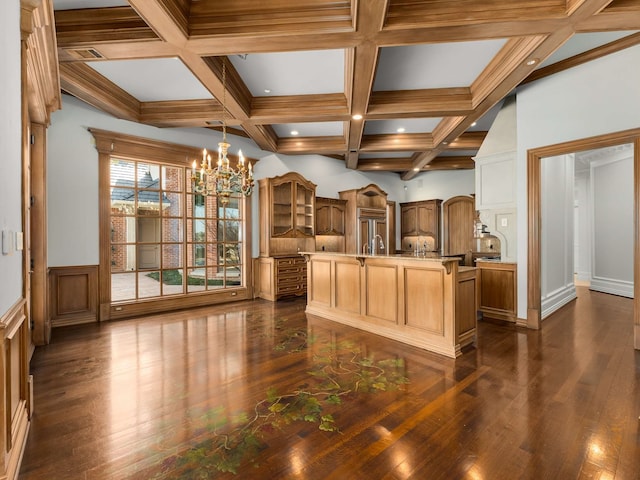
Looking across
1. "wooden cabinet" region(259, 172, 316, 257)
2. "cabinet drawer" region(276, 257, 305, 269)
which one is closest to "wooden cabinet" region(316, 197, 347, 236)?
"wooden cabinet" region(259, 172, 316, 257)

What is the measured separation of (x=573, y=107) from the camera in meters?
3.85

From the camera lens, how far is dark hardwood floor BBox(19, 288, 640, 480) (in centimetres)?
174

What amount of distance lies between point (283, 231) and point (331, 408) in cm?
469

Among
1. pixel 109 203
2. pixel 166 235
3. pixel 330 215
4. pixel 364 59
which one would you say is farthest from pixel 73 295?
pixel 330 215

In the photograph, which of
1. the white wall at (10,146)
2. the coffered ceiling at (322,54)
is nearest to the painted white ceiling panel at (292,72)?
the coffered ceiling at (322,54)

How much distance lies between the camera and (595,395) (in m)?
2.46

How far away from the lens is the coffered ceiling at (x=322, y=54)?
8.46ft

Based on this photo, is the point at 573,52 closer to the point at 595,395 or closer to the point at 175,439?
the point at 595,395

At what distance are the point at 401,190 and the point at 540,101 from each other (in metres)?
5.51

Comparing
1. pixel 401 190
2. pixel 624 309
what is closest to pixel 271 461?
pixel 624 309

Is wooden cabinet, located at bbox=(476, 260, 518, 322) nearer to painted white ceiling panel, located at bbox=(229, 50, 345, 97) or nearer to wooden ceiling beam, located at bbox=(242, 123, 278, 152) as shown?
painted white ceiling panel, located at bbox=(229, 50, 345, 97)

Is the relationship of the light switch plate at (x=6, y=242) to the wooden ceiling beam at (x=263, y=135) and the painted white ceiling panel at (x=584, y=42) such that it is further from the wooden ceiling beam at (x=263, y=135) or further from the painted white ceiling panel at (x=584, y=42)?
the painted white ceiling panel at (x=584, y=42)

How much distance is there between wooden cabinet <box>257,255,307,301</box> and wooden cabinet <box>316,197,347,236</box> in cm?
127

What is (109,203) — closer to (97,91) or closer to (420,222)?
(97,91)
